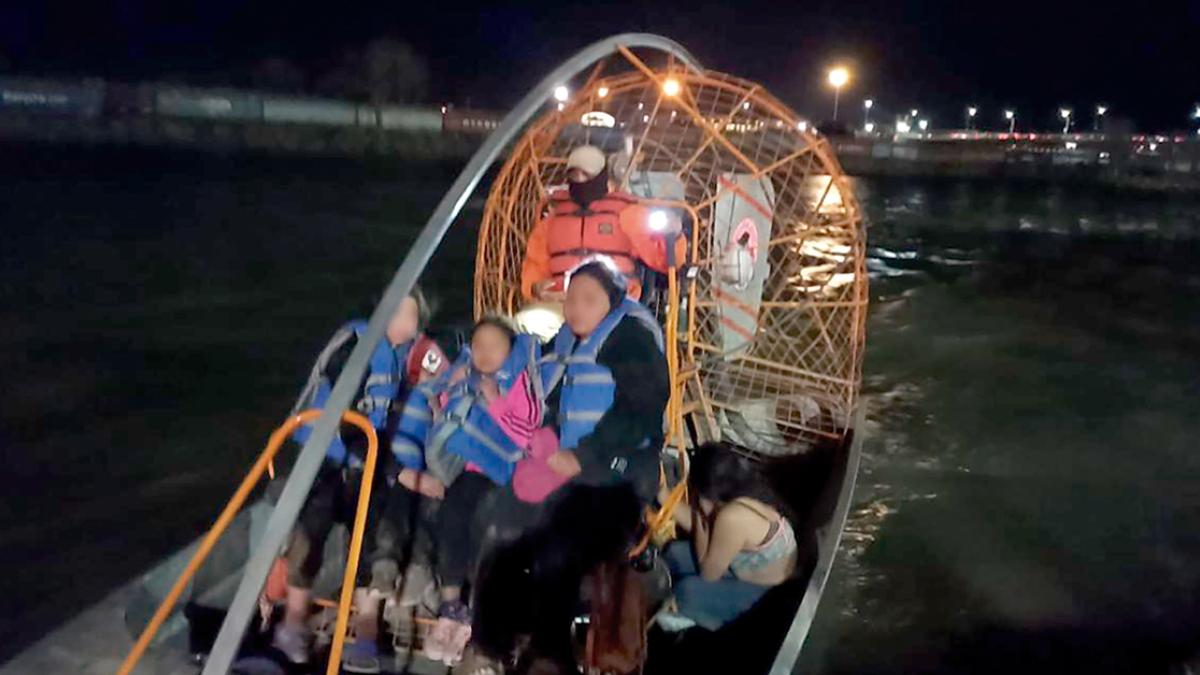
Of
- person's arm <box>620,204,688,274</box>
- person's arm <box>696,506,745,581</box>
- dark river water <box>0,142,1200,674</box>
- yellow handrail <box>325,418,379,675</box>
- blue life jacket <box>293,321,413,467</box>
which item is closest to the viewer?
yellow handrail <box>325,418,379,675</box>

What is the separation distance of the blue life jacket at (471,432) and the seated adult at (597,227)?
1.39m

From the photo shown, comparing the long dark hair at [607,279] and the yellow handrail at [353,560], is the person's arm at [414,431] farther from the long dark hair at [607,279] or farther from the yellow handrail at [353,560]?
the yellow handrail at [353,560]

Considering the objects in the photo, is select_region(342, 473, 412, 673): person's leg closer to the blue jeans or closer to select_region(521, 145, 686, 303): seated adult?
the blue jeans

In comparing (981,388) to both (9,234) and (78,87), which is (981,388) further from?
(78,87)

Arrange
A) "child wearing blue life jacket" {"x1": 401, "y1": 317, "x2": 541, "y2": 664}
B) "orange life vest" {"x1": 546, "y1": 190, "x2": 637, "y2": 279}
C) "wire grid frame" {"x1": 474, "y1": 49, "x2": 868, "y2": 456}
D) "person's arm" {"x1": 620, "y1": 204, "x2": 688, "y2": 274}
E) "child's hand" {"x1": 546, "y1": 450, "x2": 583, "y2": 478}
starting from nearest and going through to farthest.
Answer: "child's hand" {"x1": 546, "y1": 450, "x2": 583, "y2": 478}, "child wearing blue life jacket" {"x1": 401, "y1": 317, "x2": 541, "y2": 664}, "person's arm" {"x1": 620, "y1": 204, "x2": 688, "y2": 274}, "orange life vest" {"x1": 546, "y1": 190, "x2": 637, "y2": 279}, "wire grid frame" {"x1": 474, "y1": 49, "x2": 868, "y2": 456}

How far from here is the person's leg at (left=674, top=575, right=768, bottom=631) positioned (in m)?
5.28

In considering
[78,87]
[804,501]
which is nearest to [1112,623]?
[804,501]

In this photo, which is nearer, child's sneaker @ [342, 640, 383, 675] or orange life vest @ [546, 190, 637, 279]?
child's sneaker @ [342, 640, 383, 675]

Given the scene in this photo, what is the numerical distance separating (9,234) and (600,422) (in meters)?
20.8

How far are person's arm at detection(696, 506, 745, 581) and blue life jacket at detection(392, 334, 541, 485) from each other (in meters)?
1.11

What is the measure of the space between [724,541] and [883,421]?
764 centimetres

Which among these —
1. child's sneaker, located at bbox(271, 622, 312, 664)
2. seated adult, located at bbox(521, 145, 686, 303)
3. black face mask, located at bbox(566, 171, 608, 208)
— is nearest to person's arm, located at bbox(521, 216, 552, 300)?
seated adult, located at bbox(521, 145, 686, 303)

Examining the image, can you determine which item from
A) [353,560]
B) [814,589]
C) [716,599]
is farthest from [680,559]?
[353,560]

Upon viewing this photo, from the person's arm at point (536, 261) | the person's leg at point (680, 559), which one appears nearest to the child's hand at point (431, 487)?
the person's leg at point (680, 559)
